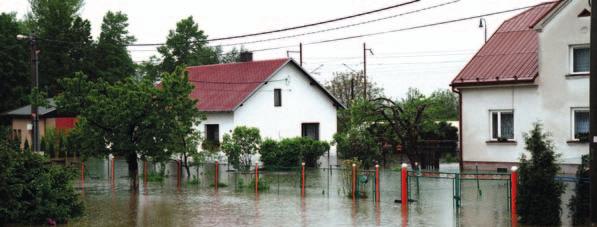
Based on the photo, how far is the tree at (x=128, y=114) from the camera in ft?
81.8

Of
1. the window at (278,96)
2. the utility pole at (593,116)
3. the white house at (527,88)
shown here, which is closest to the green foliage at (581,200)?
the utility pole at (593,116)

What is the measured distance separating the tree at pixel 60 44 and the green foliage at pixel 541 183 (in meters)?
55.3

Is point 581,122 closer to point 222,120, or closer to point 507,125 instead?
point 507,125

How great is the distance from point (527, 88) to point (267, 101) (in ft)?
56.8

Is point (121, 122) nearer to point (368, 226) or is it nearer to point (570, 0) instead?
point (368, 226)

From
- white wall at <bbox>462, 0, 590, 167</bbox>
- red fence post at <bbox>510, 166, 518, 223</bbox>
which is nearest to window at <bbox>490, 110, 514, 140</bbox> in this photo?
white wall at <bbox>462, 0, 590, 167</bbox>

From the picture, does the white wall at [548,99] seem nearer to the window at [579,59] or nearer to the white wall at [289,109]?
the window at [579,59]

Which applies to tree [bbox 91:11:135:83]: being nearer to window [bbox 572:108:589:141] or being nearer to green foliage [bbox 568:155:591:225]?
window [bbox 572:108:589:141]

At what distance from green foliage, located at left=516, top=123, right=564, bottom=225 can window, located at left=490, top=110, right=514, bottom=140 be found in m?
13.1

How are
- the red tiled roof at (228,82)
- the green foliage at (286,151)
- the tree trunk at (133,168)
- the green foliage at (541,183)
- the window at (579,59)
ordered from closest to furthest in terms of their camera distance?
the green foliage at (541,183), the tree trunk at (133,168), the window at (579,59), the green foliage at (286,151), the red tiled roof at (228,82)

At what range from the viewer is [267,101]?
42.8 metres

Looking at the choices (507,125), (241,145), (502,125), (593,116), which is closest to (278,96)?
(241,145)

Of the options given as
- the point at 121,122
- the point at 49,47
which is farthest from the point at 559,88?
the point at 49,47

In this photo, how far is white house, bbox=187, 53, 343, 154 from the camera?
4153 centimetres
